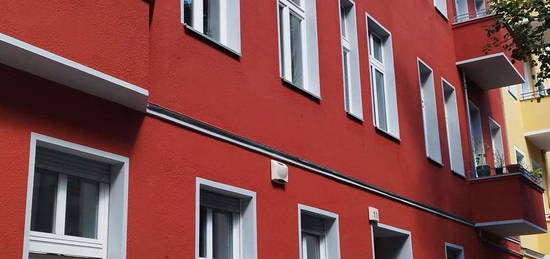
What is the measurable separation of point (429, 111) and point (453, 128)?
4.73ft

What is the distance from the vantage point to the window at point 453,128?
1564 cm

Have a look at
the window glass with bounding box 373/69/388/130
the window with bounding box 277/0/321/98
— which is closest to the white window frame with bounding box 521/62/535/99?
the window glass with bounding box 373/69/388/130

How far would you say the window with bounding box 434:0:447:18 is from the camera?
652 inches

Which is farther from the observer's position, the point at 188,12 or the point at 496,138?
the point at 496,138

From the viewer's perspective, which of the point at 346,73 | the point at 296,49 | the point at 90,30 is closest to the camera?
the point at 90,30

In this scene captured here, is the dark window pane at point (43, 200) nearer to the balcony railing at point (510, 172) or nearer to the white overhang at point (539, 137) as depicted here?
the balcony railing at point (510, 172)

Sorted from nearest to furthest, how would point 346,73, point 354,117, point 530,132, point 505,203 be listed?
point 354,117 < point 346,73 < point 505,203 < point 530,132

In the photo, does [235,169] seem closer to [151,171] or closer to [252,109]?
[252,109]

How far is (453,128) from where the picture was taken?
15.9 m

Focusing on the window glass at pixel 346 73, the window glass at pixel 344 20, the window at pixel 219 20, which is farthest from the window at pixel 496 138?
the window at pixel 219 20

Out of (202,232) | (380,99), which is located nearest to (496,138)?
(380,99)

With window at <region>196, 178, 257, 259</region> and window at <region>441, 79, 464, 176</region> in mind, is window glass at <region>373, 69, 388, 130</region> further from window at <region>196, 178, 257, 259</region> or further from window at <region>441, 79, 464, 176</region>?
window at <region>196, 178, 257, 259</region>

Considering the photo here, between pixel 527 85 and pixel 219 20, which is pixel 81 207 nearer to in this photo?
pixel 219 20

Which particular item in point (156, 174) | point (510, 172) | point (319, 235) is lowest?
point (319, 235)
